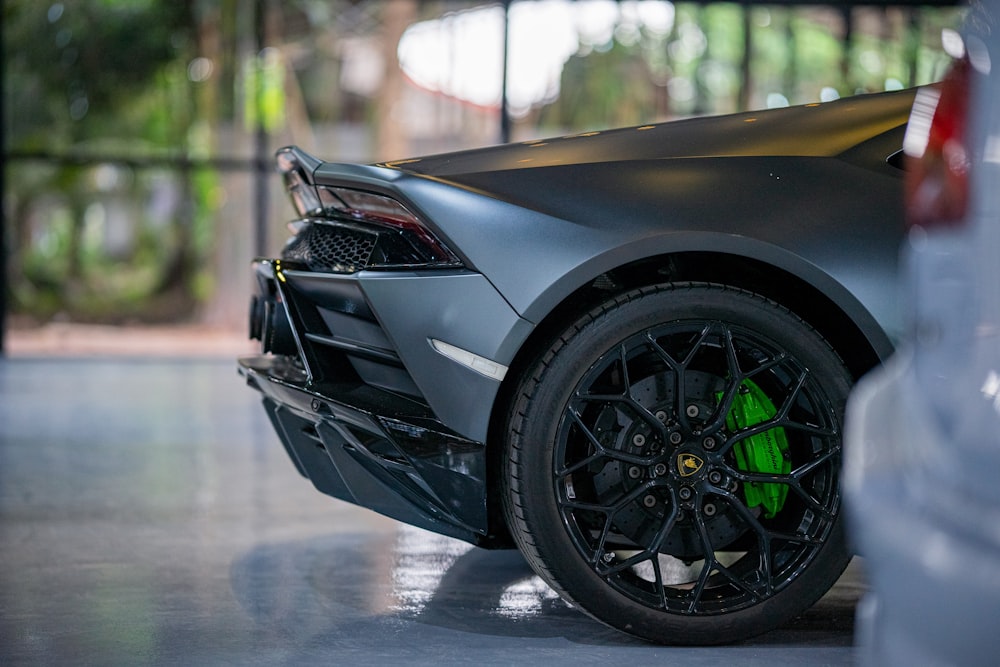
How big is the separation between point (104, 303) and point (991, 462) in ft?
39.5

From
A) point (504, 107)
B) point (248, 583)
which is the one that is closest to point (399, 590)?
point (248, 583)

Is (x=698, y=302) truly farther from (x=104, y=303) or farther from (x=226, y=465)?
(x=104, y=303)

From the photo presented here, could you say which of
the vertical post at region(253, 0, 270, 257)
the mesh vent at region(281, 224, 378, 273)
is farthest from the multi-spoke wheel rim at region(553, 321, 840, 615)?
the vertical post at region(253, 0, 270, 257)

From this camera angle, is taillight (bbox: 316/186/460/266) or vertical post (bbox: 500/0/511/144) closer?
taillight (bbox: 316/186/460/266)

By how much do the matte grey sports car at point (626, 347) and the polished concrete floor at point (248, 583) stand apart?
219mm

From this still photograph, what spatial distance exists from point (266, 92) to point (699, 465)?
9.23 m

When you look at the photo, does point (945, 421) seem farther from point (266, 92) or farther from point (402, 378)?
point (266, 92)

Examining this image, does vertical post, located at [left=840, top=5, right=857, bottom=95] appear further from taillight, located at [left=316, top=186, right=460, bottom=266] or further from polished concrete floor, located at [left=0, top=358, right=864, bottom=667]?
taillight, located at [left=316, top=186, right=460, bottom=266]

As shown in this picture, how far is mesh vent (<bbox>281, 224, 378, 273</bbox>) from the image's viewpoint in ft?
8.04

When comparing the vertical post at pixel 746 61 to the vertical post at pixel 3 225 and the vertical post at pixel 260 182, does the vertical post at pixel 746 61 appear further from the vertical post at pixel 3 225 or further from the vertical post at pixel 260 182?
the vertical post at pixel 3 225

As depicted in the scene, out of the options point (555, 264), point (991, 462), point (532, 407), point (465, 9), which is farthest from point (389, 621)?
point (465, 9)

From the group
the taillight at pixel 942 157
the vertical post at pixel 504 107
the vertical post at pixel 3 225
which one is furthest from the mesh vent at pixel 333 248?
the vertical post at pixel 3 225

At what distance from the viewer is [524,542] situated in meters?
2.33

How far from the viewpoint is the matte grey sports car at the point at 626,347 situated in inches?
90.0
